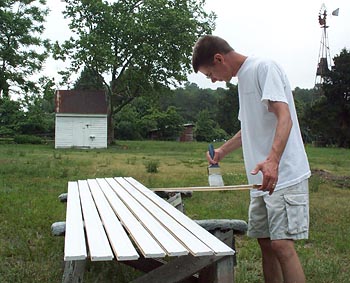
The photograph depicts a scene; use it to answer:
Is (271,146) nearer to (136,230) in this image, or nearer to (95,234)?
(136,230)

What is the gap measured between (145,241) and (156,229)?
0.91 ft

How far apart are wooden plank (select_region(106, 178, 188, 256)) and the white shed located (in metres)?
31.3

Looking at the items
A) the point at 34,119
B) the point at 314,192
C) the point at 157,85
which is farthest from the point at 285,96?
the point at 34,119

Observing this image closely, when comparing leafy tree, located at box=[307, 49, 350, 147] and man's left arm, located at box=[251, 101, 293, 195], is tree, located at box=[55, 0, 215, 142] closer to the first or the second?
leafy tree, located at box=[307, 49, 350, 147]

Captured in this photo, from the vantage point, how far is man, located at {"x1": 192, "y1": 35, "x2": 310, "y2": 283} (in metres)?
2.55

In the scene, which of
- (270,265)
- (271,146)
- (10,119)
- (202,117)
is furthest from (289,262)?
(202,117)

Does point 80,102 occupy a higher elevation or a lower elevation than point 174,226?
higher

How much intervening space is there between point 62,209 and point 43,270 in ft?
8.39

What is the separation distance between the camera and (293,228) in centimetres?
256

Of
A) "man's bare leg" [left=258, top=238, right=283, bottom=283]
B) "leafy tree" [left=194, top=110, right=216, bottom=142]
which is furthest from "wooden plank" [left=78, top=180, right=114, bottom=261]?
"leafy tree" [left=194, top=110, right=216, bottom=142]

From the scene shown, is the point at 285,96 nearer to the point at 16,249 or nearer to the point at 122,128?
the point at 16,249

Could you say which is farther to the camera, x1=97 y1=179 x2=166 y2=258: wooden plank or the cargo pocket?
the cargo pocket

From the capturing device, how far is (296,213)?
2.58 metres

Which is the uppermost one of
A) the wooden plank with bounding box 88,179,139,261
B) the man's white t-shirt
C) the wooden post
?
the man's white t-shirt
